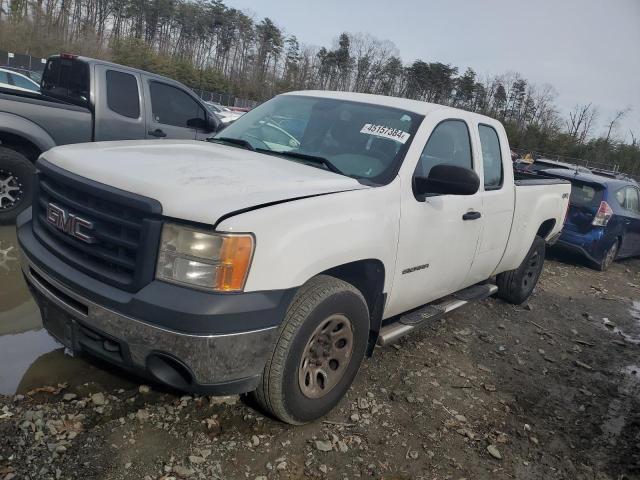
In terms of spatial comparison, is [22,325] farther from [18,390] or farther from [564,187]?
[564,187]

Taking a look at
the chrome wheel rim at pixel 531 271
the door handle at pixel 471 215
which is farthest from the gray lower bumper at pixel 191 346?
the chrome wheel rim at pixel 531 271

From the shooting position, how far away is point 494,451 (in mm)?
3104

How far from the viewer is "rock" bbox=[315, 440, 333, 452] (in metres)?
2.82

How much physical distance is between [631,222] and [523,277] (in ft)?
16.6

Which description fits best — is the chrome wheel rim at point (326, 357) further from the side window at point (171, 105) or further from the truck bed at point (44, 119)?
the side window at point (171, 105)

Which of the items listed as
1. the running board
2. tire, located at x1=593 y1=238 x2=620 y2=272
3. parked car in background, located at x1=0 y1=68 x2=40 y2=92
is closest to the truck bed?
the running board

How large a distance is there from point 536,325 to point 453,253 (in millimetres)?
2461

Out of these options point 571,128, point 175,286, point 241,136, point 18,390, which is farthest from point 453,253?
point 571,128

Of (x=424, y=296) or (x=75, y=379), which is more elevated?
(x=424, y=296)

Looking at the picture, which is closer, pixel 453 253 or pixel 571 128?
pixel 453 253

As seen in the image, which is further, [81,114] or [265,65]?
[265,65]

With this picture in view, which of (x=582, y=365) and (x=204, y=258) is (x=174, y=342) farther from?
(x=582, y=365)

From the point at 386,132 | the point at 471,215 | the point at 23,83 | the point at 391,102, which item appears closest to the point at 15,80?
the point at 23,83

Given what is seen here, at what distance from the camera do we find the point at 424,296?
3.78 m
